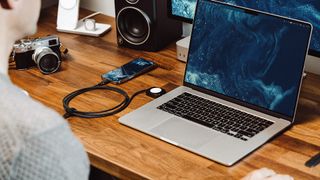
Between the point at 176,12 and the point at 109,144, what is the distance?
0.59 m

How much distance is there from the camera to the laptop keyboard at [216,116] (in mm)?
1558

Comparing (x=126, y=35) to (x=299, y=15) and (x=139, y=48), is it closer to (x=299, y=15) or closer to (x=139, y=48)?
(x=139, y=48)

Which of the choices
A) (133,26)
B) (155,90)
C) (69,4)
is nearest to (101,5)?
(69,4)

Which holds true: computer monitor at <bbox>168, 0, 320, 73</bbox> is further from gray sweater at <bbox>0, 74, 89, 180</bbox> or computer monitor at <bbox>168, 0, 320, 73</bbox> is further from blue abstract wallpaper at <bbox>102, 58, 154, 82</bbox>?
gray sweater at <bbox>0, 74, 89, 180</bbox>

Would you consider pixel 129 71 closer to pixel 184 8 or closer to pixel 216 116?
pixel 184 8

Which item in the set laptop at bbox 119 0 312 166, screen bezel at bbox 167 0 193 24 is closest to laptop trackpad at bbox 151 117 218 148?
laptop at bbox 119 0 312 166

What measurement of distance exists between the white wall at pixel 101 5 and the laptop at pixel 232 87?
2.18 feet

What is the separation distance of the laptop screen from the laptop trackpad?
0.16 m

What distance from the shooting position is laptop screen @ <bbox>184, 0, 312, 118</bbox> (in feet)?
5.11

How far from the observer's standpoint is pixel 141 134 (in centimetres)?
158

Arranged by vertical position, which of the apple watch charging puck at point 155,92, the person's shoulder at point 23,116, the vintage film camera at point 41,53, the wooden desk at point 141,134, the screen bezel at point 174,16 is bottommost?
the wooden desk at point 141,134

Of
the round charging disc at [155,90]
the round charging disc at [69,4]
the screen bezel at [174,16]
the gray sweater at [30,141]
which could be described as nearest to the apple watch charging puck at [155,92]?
the round charging disc at [155,90]

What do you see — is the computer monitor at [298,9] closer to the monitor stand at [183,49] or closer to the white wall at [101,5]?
the monitor stand at [183,49]

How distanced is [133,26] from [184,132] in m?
0.62
